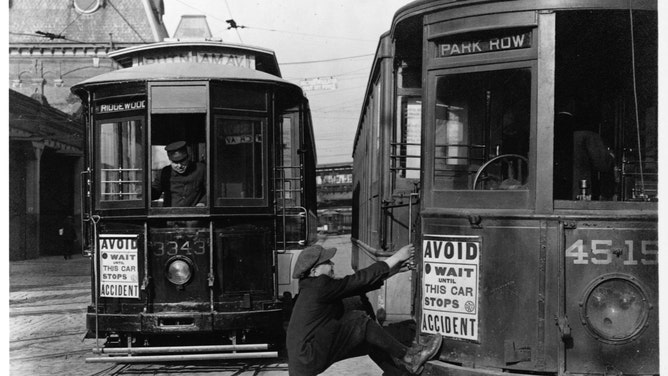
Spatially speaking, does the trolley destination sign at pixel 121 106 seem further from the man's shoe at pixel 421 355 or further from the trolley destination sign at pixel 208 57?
the man's shoe at pixel 421 355

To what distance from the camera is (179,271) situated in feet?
20.7

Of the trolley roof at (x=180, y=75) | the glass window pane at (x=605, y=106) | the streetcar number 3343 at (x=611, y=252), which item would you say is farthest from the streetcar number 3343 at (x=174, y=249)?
the streetcar number 3343 at (x=611, y=252)

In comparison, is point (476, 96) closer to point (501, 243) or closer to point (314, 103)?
point (501, 243)

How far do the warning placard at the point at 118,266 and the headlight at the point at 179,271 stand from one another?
1.11 feet

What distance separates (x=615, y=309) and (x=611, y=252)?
364mm

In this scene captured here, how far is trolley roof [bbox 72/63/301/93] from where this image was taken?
20.8ft

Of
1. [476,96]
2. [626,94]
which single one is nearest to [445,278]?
[476,96]

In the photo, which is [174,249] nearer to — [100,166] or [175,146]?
[175,146]

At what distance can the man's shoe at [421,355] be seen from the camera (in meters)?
4.38

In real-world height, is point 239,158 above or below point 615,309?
above

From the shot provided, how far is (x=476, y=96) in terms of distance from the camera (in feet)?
15.8

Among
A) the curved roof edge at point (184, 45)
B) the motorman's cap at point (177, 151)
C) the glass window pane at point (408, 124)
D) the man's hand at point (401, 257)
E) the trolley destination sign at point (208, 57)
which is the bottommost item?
the man's hand at point (401, 257)

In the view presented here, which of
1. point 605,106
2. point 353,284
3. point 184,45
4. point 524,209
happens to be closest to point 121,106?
point 184,45

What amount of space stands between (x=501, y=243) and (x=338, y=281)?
1170mm
